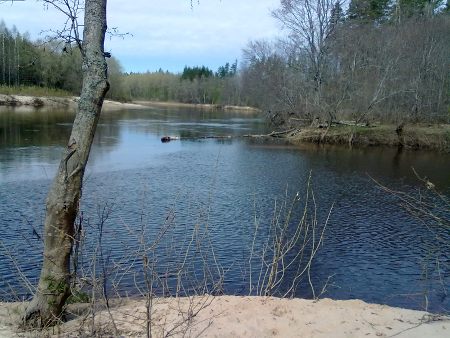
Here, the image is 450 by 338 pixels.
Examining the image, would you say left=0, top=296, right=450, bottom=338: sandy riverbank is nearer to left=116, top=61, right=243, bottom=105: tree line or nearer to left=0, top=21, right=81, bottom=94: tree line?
left=0, top=21, right=81, bottom=94: tree line

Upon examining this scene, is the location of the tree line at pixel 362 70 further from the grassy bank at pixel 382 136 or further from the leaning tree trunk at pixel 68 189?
the leaning tree trunk at pixel 68 189

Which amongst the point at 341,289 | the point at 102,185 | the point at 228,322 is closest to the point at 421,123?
the point at 102,185

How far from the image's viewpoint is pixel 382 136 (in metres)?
37.5

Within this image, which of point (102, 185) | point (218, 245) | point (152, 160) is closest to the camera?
point (218, 245)

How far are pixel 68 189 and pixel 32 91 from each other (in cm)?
7193

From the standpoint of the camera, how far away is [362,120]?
130ft

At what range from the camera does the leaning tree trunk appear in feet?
17.9

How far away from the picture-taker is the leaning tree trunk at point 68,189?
5.45 m

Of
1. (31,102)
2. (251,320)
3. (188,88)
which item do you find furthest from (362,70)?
(188,88)

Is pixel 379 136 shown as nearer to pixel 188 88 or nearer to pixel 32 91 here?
pixel 32 91

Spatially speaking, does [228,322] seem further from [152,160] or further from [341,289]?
[152,160]

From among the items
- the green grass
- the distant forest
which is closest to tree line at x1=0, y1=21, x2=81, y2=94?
the green grass

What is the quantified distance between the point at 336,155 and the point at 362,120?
10.2m

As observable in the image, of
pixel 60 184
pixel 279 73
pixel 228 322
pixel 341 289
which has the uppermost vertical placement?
pixel 279 73
